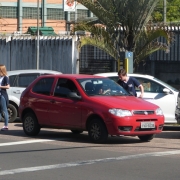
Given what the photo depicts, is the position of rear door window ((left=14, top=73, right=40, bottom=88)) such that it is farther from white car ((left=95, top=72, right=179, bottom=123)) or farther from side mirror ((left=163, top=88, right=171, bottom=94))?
side mirror ((left=163, top=88, right=171, bottom=94))

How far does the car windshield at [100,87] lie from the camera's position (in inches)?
579

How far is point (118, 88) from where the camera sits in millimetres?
15164

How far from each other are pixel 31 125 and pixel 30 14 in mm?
56345

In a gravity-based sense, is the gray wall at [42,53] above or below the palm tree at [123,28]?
below

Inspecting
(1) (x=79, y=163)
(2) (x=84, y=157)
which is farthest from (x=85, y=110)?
(1) (x=79, y=163)

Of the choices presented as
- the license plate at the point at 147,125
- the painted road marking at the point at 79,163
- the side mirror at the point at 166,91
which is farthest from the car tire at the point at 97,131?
the side mirror at the point at 166,91

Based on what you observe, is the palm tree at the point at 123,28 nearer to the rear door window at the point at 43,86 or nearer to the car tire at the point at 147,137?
the rear door window at the point at 43,86

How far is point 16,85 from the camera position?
1989 cm

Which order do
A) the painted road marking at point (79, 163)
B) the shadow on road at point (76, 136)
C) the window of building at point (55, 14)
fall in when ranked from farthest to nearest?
the window of building at point (55, 14)
the shadow on road at point (76, 136)
the painted road marking at point (79, 163)

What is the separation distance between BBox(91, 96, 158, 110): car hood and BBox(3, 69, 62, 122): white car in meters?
5.86

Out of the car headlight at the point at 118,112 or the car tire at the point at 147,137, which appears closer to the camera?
the car headlight at the point at 118,112

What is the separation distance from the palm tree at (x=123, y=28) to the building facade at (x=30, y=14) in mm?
43836

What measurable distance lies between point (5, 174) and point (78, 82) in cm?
504

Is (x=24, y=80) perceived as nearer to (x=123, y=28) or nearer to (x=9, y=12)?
(x=123, y=28)
